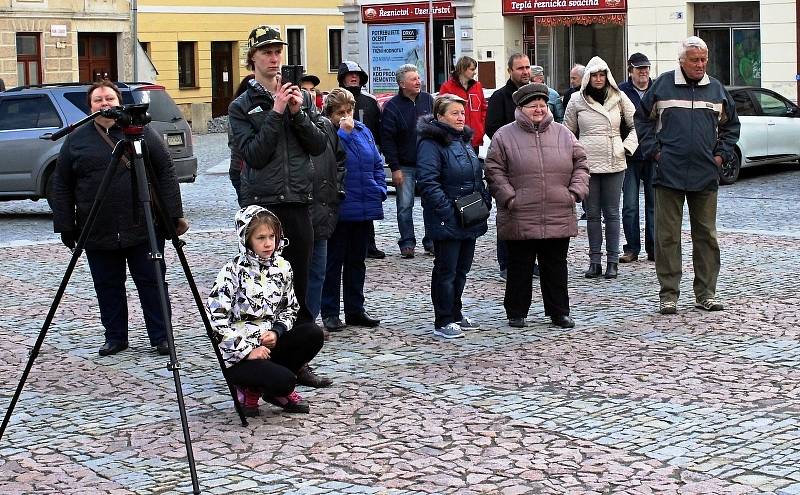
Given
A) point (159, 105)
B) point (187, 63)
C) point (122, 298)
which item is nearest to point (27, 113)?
point (159, 105)

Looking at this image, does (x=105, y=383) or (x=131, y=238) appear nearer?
(x=105, y=383)

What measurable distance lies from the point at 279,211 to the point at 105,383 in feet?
4.90

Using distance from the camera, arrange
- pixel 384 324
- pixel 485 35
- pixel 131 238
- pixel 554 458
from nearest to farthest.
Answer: pixel 554 458
pixel 131 238
pixel 384 324
pixel 485 35

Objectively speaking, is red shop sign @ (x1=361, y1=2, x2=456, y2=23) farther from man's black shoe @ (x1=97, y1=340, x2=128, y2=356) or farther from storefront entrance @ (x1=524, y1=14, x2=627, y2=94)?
man's black shoe @ (x1=97, y1=340, x2=128, y2=356)

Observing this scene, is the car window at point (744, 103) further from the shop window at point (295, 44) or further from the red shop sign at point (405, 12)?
the shop window at point (295, 44)

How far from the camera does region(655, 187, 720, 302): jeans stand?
11.0m

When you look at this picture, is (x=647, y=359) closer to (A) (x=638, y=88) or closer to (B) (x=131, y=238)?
(B) (x=131, y=238)

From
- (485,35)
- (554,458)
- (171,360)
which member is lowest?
(554,458)

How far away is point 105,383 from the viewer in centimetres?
891

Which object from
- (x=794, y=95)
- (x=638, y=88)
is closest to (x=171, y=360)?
(x=638, y=88)

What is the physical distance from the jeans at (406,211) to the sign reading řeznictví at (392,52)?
23.0 meters

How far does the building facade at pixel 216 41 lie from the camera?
46.4 metres

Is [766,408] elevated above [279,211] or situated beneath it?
situated beneath

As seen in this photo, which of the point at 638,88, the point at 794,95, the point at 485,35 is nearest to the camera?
the point at 638,88
